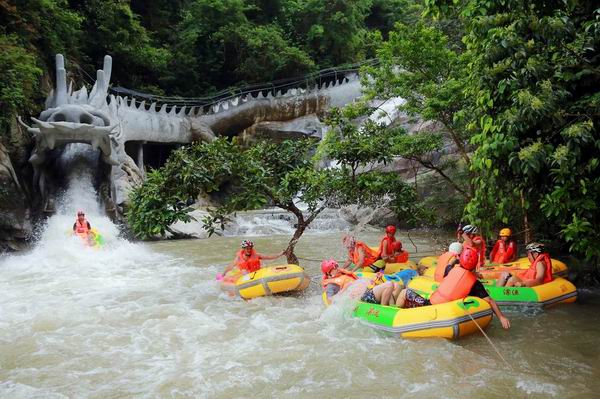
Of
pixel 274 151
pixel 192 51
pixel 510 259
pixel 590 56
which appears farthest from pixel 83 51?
pixel 590 56

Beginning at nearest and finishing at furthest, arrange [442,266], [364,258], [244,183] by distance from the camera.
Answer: [442,266], [244,183], [364,258]

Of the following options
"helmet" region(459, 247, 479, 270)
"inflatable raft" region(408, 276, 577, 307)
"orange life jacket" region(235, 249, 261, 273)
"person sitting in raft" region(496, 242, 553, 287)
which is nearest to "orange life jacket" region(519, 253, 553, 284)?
"person sitting in raft" region(496, 242, 553, 287)

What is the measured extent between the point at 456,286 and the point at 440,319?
45 cm

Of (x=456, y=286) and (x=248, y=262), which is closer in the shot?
(x=456, y=286)

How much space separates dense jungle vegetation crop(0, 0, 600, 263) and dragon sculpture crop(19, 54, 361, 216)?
111 cm

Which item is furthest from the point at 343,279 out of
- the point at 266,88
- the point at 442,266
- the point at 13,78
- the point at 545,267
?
the point at 266,88

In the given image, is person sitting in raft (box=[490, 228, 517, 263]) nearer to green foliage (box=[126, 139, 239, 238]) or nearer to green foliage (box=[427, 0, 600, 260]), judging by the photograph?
green foliage (box=[427, 0, 600, 260])

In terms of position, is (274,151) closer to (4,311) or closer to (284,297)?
(284,297)

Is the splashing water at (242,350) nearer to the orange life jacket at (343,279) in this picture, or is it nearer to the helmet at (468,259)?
the orange life jacket at (343,279)

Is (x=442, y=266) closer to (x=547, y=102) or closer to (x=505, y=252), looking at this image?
(x=505, y=252)

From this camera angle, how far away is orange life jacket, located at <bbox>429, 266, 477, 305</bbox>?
5883mm

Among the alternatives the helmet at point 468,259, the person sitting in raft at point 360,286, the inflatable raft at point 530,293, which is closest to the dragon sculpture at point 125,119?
the person sitting in raft at point 360,286

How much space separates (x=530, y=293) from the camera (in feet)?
23.4

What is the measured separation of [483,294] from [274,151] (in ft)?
14.1
